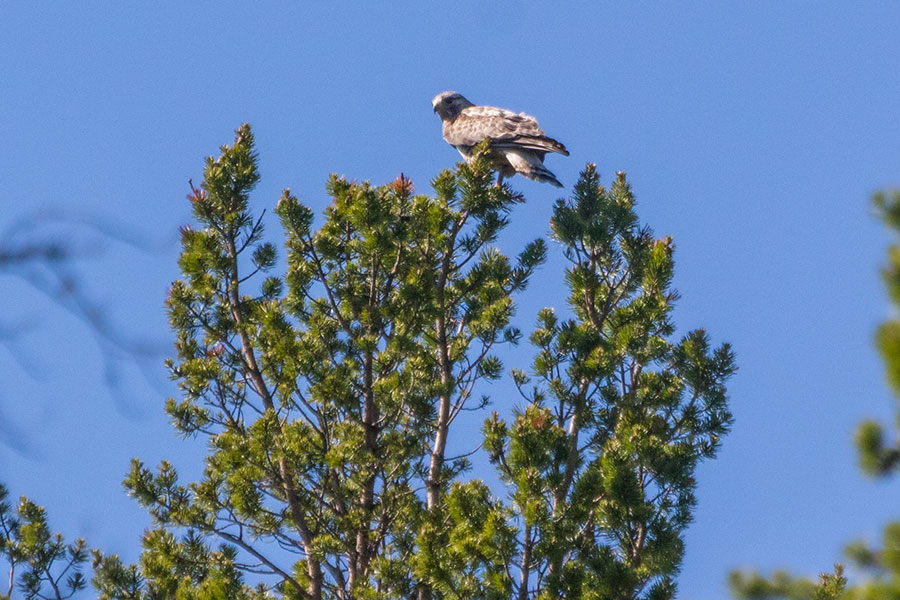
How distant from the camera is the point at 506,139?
10055mm

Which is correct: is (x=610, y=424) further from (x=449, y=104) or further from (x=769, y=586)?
(x=449, y=104)

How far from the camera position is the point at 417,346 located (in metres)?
8.38

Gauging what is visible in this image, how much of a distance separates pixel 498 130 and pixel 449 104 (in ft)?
7.47

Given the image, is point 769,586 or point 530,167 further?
point 530,167

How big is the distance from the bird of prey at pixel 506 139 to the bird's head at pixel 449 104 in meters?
0.22

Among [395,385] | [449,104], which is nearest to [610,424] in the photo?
[395,385]

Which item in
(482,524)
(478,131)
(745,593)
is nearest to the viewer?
(745,593)

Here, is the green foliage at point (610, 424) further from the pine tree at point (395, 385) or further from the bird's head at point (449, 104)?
the bird's head at point (449, 104)

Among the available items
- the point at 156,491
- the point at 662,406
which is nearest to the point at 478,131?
the point at 662,406

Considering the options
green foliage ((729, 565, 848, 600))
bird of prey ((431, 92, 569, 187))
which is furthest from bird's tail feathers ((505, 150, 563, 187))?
green foliage ((729, 565, 848, 600))

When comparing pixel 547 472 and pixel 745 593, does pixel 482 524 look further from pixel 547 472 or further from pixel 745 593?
pixel 745 593

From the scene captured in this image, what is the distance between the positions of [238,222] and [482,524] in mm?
3096

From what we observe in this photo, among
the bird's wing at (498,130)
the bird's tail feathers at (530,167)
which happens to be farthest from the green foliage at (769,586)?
the bird's wing at (498,130)

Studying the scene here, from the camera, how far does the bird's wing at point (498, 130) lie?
9898mm
